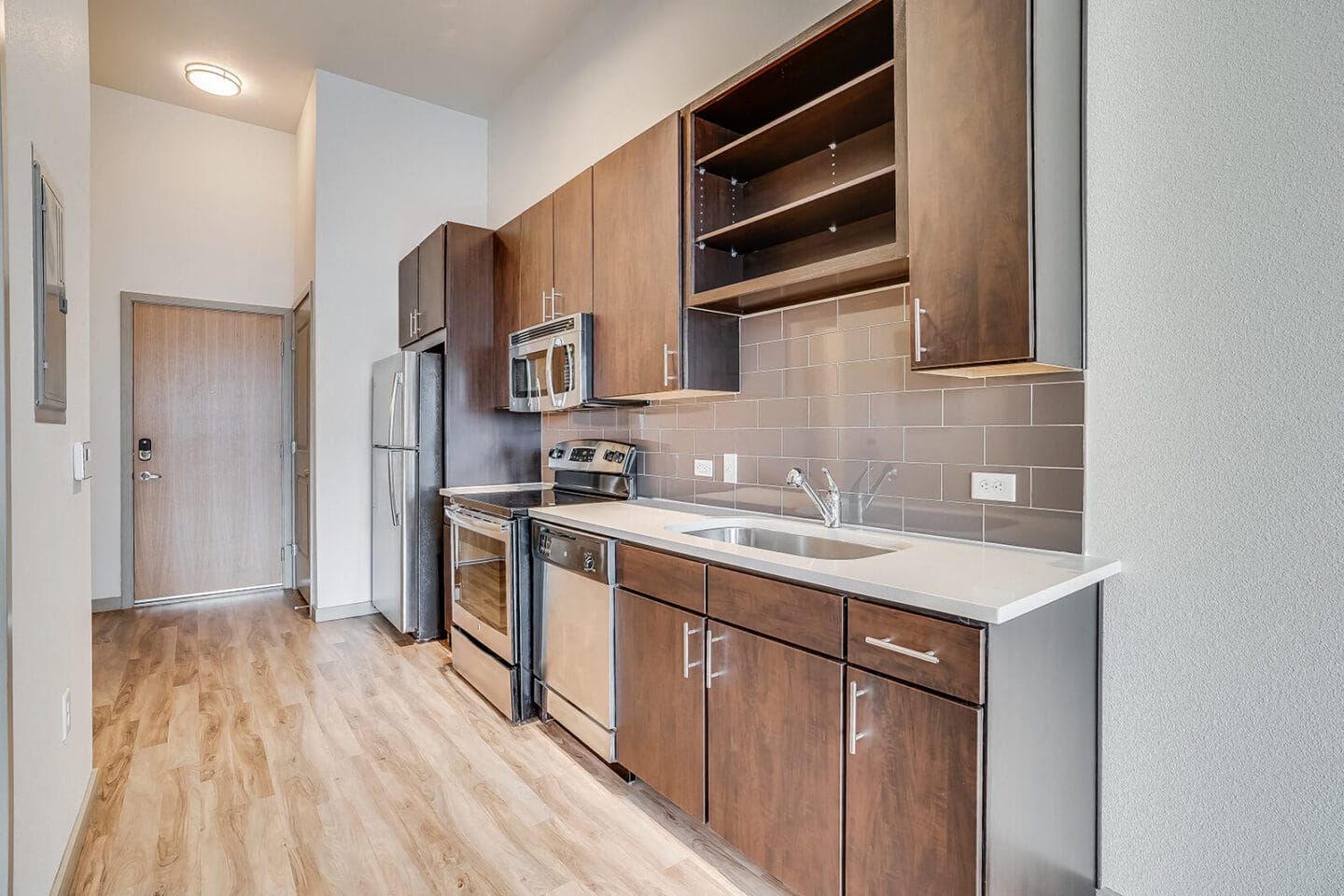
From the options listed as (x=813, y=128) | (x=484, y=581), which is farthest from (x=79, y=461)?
(x=813, y=128)

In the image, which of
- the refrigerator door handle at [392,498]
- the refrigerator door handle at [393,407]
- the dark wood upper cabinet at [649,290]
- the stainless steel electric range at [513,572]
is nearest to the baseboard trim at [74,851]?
the stainless steel electric range at [513,572]

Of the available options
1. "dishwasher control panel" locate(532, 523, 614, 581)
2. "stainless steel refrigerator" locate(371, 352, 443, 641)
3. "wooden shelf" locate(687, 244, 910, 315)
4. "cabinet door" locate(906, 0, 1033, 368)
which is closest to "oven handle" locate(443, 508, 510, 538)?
"dishwasher control panel" locate(532, 523, 614, 581)

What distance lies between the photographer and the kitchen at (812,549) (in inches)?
54.2

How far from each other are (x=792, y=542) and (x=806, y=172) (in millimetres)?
1279

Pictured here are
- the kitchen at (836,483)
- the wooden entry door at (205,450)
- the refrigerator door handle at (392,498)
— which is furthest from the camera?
the wooden entry door at (205,450)

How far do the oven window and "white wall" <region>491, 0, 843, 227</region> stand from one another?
209 centimetres

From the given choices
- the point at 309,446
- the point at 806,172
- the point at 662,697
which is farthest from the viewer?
the point at 309,446

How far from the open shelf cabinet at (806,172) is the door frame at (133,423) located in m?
4.03

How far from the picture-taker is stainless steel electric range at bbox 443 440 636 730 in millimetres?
2632

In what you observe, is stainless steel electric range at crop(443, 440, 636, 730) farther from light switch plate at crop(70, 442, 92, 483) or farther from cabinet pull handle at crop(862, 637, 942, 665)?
light switch plate at crop(70, 442, 92, 483)

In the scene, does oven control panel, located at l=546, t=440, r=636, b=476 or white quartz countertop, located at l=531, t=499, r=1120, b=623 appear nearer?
white quartz countertop, located at l=531, t=499, r=1120, b=623

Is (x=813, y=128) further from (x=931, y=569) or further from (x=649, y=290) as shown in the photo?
(x=931, y=569)

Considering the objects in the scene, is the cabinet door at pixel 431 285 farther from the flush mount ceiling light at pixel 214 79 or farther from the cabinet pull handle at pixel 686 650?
the cabinet pull handle at pixel 686 650

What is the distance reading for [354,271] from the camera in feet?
13.9
